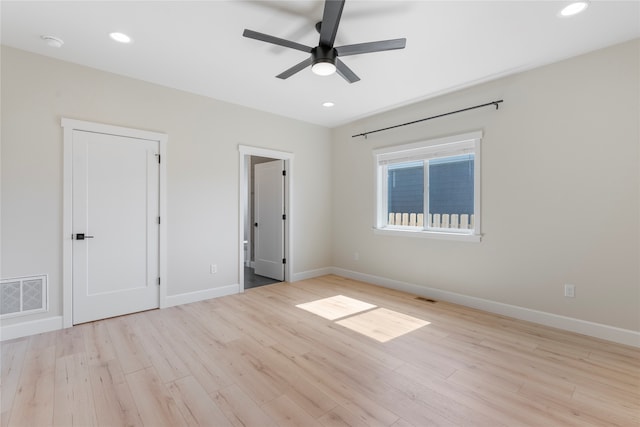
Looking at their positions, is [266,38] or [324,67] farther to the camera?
[324,67]

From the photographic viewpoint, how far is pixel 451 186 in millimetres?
4066

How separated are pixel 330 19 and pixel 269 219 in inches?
154

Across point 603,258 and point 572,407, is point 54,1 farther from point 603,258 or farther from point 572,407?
point 603,258

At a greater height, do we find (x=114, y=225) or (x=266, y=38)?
(x=266, y=38)

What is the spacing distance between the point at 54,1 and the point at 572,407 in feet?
15.3

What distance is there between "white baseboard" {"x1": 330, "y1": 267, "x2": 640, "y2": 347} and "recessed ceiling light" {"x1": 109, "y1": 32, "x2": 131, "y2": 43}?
14.7ft

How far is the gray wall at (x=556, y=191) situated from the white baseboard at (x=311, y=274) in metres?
1.96

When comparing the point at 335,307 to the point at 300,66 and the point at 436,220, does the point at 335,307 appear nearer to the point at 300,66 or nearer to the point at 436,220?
the point at 436,220

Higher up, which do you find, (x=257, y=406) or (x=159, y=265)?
(x=159, y=265)

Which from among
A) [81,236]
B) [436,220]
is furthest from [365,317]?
[81,236]

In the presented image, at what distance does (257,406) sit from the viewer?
1895mm

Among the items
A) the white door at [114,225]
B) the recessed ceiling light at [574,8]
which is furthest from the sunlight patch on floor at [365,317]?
the recessed ceiling light at [574,8]

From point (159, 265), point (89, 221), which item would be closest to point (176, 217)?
point (159, 265)

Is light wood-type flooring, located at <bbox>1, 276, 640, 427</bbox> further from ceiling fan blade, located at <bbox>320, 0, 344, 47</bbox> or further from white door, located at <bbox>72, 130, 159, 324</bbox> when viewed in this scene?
ceiling fan blade, located at <bbox>320, 0, 344, 47</bbox>
